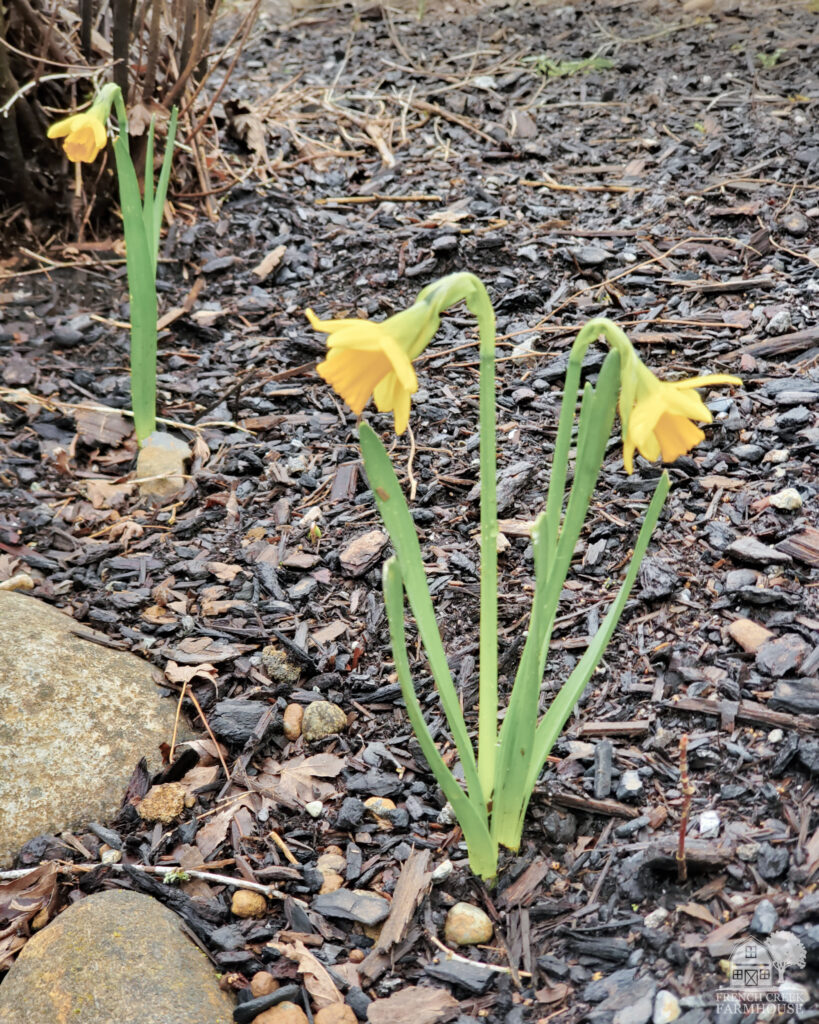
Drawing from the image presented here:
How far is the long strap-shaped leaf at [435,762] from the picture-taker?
1.32 metres

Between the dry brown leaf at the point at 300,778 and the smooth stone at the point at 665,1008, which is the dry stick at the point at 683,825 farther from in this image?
the dry brown leaf at the point at 300,778

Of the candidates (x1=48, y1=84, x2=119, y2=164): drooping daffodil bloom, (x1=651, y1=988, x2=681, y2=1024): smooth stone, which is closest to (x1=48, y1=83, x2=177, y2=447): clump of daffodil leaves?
(x1=48, y1=84, x2=119, y2=164): drooping daffodil bloom

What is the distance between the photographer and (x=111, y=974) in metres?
1.51

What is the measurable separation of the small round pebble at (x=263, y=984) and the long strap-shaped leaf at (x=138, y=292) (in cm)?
176

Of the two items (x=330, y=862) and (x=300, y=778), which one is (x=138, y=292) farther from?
(x=330, y=862)

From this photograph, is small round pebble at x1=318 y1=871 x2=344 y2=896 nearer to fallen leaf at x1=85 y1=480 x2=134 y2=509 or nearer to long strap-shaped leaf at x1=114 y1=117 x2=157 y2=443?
fallen leaf at x1=85 y1=480 x2=134 y2=509

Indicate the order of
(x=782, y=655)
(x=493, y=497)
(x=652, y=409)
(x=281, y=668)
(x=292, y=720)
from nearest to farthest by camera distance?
(x=652, y=409)
(x=493, y=497)
(x=782, y=655)
(x=292, y=720)
(x=281, y=668)

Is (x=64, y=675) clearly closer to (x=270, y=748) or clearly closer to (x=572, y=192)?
(x=270, y=748)

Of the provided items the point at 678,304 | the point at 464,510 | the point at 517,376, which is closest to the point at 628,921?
the point at 464,510

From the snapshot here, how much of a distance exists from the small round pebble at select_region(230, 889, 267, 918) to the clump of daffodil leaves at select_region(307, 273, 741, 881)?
40 cm

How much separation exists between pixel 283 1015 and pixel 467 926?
33cm

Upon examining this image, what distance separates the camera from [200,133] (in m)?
4.04

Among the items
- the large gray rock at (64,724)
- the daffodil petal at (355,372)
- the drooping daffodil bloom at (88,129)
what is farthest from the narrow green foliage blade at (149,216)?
the daffodil petal at (355,372)

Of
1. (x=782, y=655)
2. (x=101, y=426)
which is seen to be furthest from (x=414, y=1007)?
(x=101, y=426)
